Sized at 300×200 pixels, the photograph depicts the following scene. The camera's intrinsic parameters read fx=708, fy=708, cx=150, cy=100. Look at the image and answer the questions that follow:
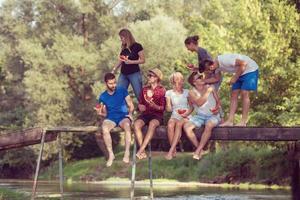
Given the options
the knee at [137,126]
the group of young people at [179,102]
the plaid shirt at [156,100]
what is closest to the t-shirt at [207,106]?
the group of young people at [179,102]

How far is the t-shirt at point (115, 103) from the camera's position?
15094mm

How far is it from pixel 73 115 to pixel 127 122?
124ft

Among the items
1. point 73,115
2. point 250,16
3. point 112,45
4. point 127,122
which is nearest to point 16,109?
point 73,115

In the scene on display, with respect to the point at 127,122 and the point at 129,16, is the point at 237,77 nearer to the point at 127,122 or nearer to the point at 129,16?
the point at 127,122

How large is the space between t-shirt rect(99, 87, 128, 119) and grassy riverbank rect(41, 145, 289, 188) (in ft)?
76.2

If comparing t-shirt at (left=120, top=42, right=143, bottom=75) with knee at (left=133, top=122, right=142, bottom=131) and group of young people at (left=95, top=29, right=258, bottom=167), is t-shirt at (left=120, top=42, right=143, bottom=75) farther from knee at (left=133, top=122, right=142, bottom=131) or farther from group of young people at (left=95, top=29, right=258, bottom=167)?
knee at (left=133, top=122, right=142, bottom=131)

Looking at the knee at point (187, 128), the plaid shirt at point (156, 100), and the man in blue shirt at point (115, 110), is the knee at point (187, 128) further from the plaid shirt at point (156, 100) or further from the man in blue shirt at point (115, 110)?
the man in blue shirt at point (115, 110)

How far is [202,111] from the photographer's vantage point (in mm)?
14742

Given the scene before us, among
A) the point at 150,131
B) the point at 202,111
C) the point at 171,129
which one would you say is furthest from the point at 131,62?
the point at 202,111

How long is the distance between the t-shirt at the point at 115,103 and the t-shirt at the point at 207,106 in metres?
1.55

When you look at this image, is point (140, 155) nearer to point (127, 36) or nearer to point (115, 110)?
point (115, 110)

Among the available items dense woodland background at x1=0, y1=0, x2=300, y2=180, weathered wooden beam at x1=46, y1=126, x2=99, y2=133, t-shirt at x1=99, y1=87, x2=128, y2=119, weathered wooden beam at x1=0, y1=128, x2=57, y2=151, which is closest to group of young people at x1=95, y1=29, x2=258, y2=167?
t-shirt at x1=99, y1=87, x2=128, y2=119

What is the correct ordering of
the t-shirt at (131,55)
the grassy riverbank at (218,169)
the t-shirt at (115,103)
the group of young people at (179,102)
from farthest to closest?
the grassy riverbank at (218,169), the t-shirt at (131,55), the t-shirt at (115,103), the group of young people at (179,102)

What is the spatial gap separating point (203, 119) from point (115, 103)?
190cm
